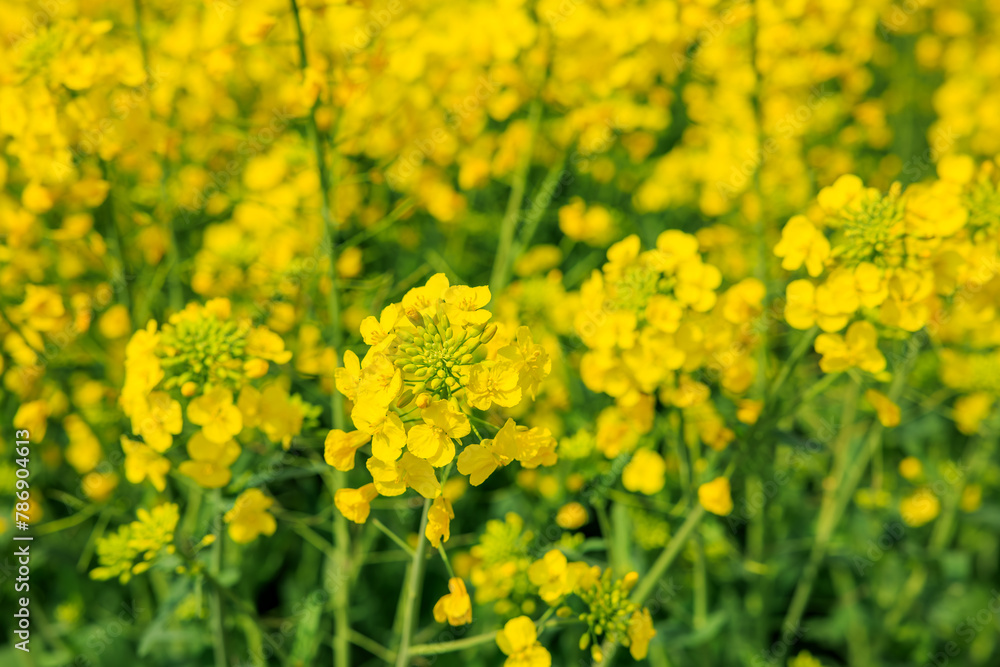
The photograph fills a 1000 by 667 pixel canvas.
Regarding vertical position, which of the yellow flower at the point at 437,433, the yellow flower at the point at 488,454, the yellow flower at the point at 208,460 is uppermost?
the yellow flower at the point at 437,433

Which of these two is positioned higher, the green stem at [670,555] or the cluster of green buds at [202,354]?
the cluster of green buds at [202,354]

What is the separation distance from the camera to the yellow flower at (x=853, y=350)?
1.65 meters

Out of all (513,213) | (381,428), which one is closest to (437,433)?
(381,428)

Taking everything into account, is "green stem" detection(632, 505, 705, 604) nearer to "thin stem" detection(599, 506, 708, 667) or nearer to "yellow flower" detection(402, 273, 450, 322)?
"thin stem" detection(599, 506, 708, 667)

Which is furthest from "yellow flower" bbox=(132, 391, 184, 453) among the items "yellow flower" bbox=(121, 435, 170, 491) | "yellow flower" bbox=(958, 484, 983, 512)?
"yellow flower" bbox=(958, 484, 983, 512)

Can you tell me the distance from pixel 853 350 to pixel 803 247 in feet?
0.87

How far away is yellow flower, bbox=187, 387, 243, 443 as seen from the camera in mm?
1608

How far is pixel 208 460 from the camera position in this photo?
65.9 inches

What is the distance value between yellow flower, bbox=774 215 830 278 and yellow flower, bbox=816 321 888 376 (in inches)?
6.5

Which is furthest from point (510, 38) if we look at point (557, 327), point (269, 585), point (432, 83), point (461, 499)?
point (269, 585)

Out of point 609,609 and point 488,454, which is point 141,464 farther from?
point 609,609

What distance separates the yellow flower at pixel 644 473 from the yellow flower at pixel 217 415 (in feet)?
3.54

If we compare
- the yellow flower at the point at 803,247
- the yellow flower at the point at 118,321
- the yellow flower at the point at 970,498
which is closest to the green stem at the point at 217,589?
the yellow flower at the point at 118,321

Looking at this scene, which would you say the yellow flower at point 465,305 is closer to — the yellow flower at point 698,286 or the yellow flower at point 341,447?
the yellow flower at point 341,447
